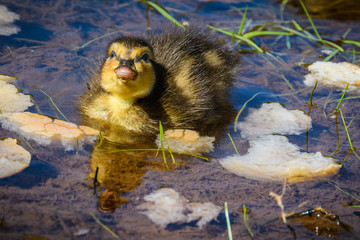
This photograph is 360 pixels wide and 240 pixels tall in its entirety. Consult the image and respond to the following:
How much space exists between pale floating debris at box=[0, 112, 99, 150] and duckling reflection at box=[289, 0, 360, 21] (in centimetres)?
452

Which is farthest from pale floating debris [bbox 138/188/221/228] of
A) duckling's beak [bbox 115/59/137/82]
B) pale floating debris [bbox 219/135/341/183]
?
duckling's beak [bbox 115/59/137/82]

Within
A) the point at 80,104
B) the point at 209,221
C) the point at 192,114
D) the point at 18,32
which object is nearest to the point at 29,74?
the point at 80,104

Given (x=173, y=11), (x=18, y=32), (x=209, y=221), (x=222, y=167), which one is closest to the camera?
(x=209, y=221)

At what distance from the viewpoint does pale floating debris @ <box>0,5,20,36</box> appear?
490 centimetres

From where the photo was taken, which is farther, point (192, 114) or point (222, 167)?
point (192, 114)

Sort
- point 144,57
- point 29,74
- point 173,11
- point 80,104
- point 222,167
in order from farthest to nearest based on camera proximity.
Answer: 1. point 173,11
2. point 29,74
3. point 80,104
4. point 144,57
5. point 222,167

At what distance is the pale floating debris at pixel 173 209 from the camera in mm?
2566

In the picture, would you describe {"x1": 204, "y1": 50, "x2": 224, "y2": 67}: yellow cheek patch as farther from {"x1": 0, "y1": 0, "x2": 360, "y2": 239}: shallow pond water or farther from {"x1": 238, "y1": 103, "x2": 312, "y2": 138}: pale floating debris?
{"x1": 238, "y1": 103, "x2": 312, "y2": 138}: pale floating debris

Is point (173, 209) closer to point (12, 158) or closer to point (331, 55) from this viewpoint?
point (12, 158)

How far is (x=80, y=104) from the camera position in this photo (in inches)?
155

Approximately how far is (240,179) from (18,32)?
3.29 m

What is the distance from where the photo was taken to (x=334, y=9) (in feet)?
22.3

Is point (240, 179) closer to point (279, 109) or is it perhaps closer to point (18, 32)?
point (279, 109)

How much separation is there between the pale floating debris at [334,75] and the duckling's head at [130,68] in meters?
1.93
